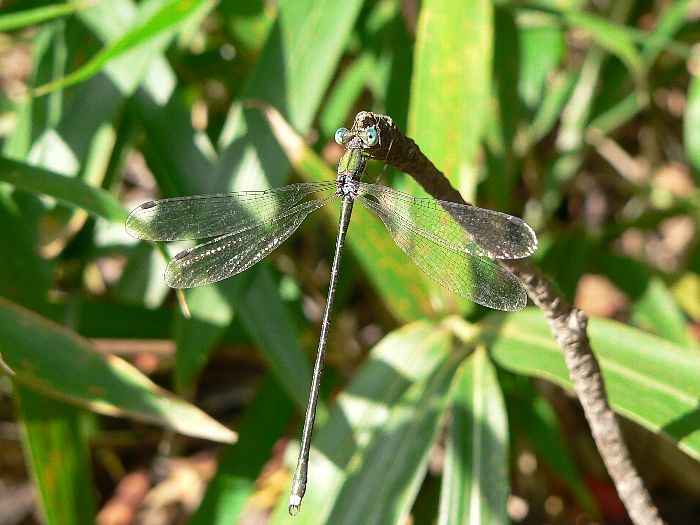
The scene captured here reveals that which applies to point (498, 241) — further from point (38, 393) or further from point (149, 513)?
point (149, 513)

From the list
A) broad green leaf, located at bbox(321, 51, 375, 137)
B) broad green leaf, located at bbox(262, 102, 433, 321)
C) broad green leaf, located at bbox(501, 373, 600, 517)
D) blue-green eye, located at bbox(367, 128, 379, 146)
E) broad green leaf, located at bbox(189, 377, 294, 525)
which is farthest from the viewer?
broad green leaf, located at bbox(321, 51, 375, 137)

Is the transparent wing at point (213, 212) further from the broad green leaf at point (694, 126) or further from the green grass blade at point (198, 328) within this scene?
the broad green leaf at point (694, 126)

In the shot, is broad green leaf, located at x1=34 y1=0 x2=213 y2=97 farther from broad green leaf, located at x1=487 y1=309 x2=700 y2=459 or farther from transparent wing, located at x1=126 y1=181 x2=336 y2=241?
broad green leaf, located at x1=487 y1=309 x2=700 y2=459

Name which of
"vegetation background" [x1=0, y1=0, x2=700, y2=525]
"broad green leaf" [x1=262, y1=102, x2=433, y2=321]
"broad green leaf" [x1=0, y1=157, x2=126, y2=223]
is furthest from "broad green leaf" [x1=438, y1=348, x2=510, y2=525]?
"broad green leaf" [x1=0, y1=157, x2=126, y2=223]

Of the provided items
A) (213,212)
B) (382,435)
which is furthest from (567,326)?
(213,212)

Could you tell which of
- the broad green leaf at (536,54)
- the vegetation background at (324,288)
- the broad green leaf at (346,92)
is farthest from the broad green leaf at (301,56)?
the broad green leaf at (536,54)

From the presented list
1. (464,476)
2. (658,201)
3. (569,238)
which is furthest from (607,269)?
(464,476)
